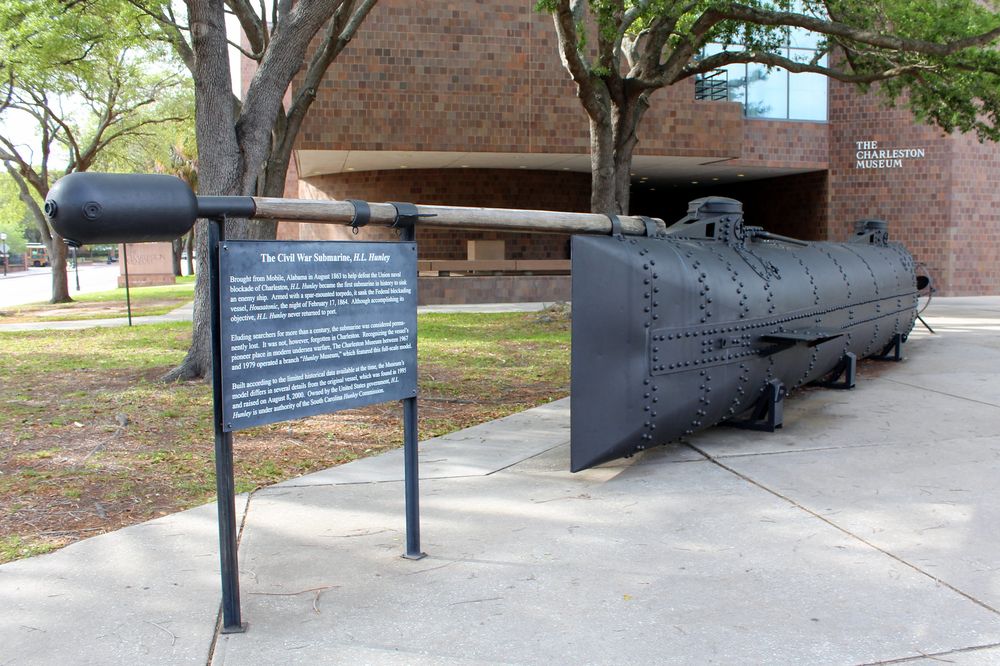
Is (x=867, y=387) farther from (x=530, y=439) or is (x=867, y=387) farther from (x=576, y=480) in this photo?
(x=576, y=480)

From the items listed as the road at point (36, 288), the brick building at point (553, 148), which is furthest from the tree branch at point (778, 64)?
the road at point (36, 288)

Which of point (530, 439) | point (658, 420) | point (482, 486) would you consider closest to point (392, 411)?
point (530, 439)

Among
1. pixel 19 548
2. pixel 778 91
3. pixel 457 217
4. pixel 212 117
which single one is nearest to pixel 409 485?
pixel 457 217

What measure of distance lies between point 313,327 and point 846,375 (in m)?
6.68

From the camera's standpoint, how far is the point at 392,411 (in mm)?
8016

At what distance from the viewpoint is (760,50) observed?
14188 millimetres

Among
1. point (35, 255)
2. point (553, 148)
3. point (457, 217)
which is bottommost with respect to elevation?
point (457, 217)

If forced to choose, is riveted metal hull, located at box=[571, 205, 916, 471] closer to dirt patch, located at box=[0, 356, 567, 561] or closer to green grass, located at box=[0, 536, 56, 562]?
dirt patch, located at box=[0, 356, 567, 561]

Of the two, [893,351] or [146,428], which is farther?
[893,351]

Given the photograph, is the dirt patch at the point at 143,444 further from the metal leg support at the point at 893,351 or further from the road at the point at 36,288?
the road at the point at 36,288

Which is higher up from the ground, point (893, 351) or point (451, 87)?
point (451, 87)

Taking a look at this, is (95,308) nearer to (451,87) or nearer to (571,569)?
(451,87)

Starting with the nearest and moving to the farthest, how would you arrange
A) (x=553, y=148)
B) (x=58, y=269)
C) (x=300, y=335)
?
(x=300, y=335)
(x=553, y=148)
(x=58, y=269)

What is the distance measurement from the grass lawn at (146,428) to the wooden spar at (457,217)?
88.1 inches
